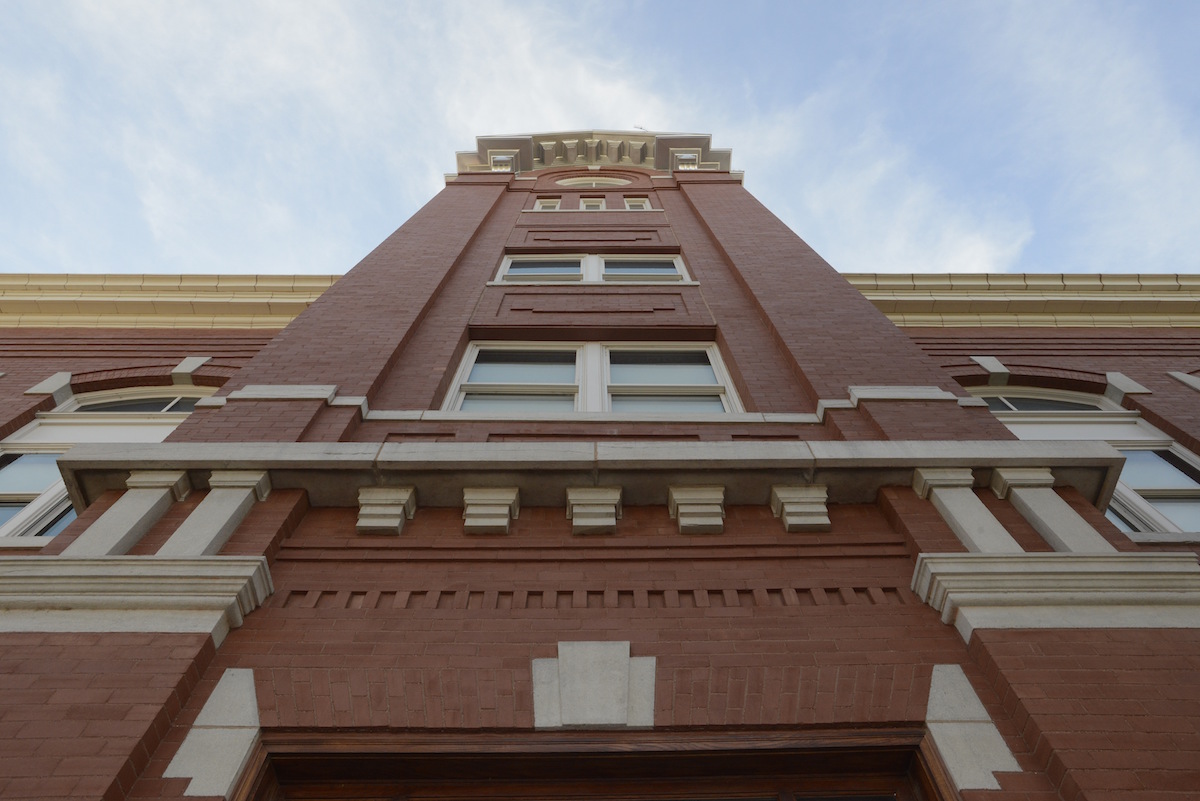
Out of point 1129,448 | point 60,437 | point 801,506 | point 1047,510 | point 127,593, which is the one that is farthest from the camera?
point 60,437

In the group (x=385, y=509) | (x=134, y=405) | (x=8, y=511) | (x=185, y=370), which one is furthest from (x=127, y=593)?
(x=134, y=405)

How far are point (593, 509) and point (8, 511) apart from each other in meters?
6.47

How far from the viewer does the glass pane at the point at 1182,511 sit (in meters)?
8.10

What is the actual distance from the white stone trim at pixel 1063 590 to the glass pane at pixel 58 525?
7.62 m

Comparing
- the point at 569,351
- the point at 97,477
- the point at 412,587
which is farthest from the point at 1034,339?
the point at 97,477

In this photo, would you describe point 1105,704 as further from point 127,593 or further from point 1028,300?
point 1028,300

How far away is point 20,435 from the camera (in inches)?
392

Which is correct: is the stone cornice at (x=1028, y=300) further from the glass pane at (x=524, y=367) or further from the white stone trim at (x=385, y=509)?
the white stone trim at (x=385, y=509)

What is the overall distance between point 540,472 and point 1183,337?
12.1 meters

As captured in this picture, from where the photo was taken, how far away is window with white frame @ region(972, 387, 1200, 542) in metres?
8.04

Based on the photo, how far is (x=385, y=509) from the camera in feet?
18.8

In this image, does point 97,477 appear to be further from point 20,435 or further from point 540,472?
point 20,435

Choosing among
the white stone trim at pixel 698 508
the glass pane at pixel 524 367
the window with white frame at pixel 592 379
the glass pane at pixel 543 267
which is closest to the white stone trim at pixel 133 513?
the window with white frame at pixel 592 379

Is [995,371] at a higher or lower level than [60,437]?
higher
